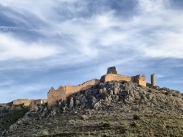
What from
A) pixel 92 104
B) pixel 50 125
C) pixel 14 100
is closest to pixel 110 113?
pixel 92 104

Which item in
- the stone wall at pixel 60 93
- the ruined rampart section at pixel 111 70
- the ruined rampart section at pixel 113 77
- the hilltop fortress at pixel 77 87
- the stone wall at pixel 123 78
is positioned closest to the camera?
the stone wall at pixel 60 93

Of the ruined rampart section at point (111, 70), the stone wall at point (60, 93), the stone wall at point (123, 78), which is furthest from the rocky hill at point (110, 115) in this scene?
the ruined rampart section at point (111, 70)

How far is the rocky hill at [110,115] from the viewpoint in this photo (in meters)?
44.5

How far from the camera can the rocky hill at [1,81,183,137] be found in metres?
44.5

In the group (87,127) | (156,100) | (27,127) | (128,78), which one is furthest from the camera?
(128,78)

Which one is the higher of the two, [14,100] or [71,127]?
[14,100]

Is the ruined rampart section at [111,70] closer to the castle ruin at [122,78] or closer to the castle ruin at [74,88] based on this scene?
the castle ruin at [122,78]

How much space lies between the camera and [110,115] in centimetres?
5109

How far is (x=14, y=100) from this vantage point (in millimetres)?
85438

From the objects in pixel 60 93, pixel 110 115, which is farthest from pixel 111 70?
pixel 110 115

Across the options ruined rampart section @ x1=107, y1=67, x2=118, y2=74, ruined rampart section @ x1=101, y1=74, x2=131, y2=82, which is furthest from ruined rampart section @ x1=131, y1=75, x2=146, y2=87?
ruined rampart section @ x1=107, y1=67, x2=118, y2=74

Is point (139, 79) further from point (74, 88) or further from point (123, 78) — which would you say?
point (74, 88)

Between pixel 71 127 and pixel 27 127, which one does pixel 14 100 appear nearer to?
pixel 27 127

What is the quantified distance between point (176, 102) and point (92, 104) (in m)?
16.4
